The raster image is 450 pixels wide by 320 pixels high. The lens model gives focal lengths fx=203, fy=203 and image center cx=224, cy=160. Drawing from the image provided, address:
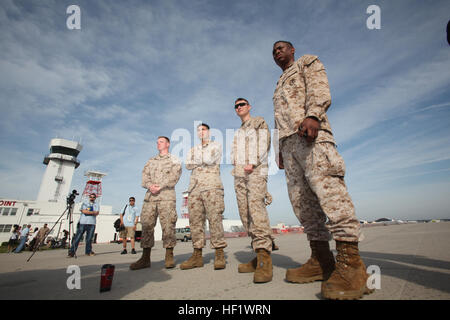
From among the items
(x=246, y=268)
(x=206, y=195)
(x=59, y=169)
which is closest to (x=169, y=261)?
(x=206, y=195)

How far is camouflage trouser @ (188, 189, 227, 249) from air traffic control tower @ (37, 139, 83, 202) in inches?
2353

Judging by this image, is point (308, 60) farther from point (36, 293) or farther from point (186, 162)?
point (36, 293)

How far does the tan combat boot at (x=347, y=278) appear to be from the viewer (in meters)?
1.27

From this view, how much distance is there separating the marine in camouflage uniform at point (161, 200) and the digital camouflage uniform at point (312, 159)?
2.23 m

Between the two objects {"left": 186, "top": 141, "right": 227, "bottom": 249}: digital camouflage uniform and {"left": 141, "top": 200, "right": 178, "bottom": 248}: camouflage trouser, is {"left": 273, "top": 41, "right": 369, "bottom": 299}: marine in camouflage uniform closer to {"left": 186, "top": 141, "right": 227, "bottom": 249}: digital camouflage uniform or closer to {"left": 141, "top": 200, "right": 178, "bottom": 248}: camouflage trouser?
{"left": 186, "top": 141, "right": 227, "bottom": 249}: digital camouflage uniform

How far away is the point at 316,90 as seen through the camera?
1895 millimetres

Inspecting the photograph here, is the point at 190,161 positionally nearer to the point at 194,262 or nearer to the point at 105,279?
the point at 194,262

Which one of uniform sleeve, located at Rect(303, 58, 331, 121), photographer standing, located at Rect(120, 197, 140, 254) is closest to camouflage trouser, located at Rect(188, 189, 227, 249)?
uniform sleeve, located at Rect(303, 58, 331, 121)

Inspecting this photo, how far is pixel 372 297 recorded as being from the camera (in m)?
1.27

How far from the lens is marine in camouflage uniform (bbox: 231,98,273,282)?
2.28m

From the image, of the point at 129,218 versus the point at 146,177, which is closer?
the point at 146,177

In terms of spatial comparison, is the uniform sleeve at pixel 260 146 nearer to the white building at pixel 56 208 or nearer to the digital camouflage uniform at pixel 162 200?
the digital camouflage uniform at pixel 162 200

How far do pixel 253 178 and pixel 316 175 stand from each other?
991 millimetres
